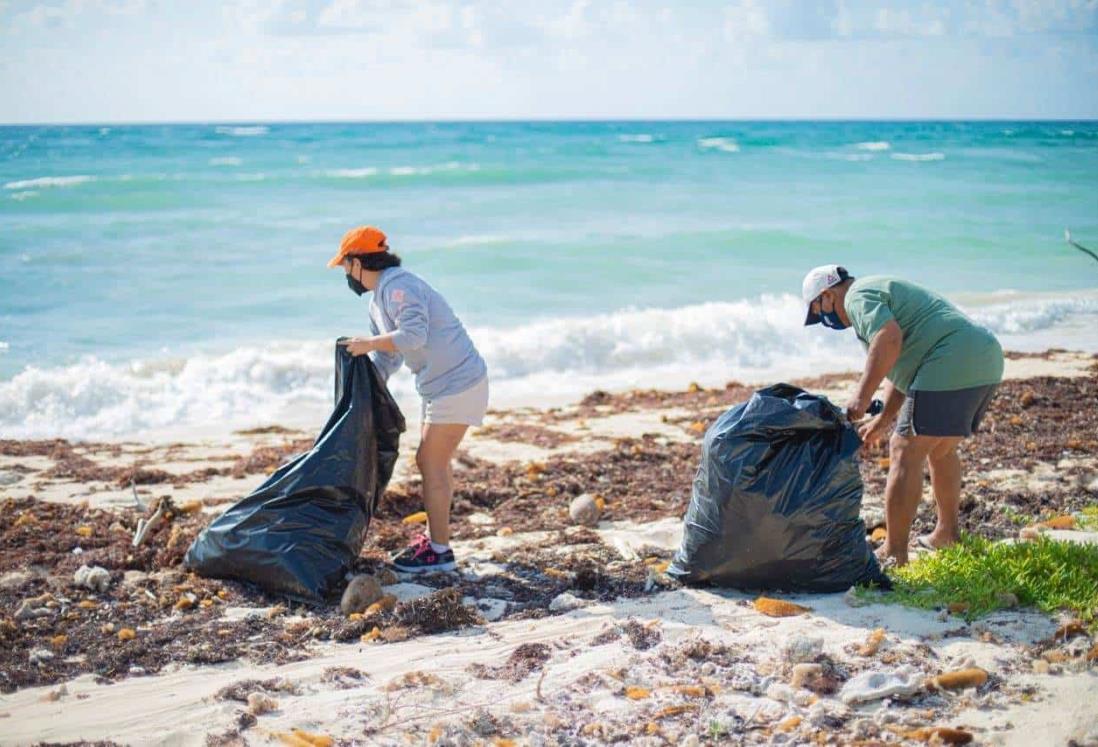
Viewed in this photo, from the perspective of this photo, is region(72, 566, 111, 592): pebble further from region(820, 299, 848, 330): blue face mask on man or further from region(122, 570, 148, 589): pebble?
region(820, 299, 848, 330): blue face mask on man

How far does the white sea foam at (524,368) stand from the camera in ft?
30.8

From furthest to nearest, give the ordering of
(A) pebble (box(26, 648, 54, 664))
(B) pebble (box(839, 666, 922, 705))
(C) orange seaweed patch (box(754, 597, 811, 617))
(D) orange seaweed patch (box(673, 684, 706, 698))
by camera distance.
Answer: (C) orange seaweed patch (box(754, 597, 811, 617))
(A) pebble (box(26, 648, 54, 664))
(D) orange seaweed patch (box(673, 684, 706, 698))
(B) pebble (box(839, 666, 922, 705))

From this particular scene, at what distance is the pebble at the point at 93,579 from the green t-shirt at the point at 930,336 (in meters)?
3.62

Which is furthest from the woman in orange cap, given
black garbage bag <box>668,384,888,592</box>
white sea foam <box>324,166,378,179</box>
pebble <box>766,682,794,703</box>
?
white sea foam <box>324,166,378,179</box>

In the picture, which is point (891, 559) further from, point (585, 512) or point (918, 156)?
point (918, 156)

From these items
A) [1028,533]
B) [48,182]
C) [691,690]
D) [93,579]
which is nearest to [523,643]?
[691,690]

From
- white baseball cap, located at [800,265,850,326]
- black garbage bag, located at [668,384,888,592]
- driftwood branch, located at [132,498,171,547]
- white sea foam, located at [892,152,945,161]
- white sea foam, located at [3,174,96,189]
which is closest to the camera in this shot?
black garbage bag, located at [668,384,888,592]

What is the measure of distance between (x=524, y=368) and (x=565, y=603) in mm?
6763

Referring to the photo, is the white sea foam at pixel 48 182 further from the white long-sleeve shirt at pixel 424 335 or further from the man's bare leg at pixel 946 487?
the man's bare leg at pixel 946 487

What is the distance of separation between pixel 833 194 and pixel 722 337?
58.0 ft

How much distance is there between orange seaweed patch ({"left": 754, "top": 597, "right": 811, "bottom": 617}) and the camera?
4262 millimetres

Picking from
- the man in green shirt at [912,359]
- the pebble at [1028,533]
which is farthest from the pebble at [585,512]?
the pebble at [1028,533]

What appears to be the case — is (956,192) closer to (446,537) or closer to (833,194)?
(833,194)

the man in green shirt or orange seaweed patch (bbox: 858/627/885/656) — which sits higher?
the man in green shirt
